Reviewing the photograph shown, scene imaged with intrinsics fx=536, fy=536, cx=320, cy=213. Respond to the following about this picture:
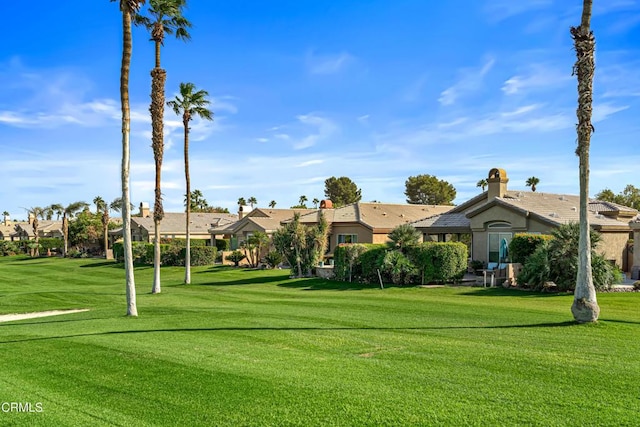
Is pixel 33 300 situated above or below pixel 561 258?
below

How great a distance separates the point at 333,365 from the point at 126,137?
495 inches

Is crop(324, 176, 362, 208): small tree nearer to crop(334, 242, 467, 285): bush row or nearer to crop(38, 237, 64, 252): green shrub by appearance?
crop(38, 237, 64, 252): green shrub

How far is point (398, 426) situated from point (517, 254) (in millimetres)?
21189

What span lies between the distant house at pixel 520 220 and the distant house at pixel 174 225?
3886 cm

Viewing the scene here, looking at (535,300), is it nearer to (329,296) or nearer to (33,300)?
(329,296)

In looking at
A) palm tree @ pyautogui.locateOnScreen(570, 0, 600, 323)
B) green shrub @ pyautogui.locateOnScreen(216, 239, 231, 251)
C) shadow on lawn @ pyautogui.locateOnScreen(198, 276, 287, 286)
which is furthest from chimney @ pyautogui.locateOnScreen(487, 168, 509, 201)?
green shrub @ pyautogui.locateOnScreen(216, 239, 231, 251)

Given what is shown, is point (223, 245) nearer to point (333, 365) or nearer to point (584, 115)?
point (584, 115)

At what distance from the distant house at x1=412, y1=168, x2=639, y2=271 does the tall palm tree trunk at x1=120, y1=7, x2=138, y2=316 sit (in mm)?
21267

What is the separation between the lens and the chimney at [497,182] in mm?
34344

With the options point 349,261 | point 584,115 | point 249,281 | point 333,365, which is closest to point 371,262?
point 349,261

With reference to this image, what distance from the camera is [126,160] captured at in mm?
19188

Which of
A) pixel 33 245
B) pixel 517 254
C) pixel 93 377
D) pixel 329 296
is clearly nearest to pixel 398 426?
pixel 93 377

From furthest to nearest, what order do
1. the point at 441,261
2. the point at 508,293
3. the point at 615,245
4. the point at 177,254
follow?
1. the point at 177,254
2. the point at 615,245
3. the point at 441,261
4. the point at 508,293

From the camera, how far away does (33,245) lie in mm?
83000
